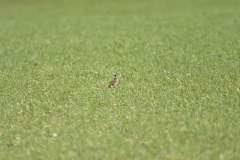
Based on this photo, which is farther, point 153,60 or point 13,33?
point 13,33

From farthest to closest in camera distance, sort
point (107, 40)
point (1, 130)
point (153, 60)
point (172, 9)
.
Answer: point (172, 9) < point (107, 40) < point (153, 60) < point (1, 130)

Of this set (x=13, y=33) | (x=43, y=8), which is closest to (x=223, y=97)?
(x=13, y=33)

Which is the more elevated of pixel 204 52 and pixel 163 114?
pixel 204 52

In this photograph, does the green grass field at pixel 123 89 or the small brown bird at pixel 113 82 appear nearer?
the green grass field at pixel 123 89

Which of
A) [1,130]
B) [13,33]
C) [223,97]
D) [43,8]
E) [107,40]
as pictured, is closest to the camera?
[1,130]

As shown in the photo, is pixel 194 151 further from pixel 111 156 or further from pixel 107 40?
pixel 107 40

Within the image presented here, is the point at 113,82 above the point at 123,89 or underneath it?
above

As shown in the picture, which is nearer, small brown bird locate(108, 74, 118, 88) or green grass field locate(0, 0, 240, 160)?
green grass field locate(0, 0, 240, 160)

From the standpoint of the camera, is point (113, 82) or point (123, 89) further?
point (113, 82)
